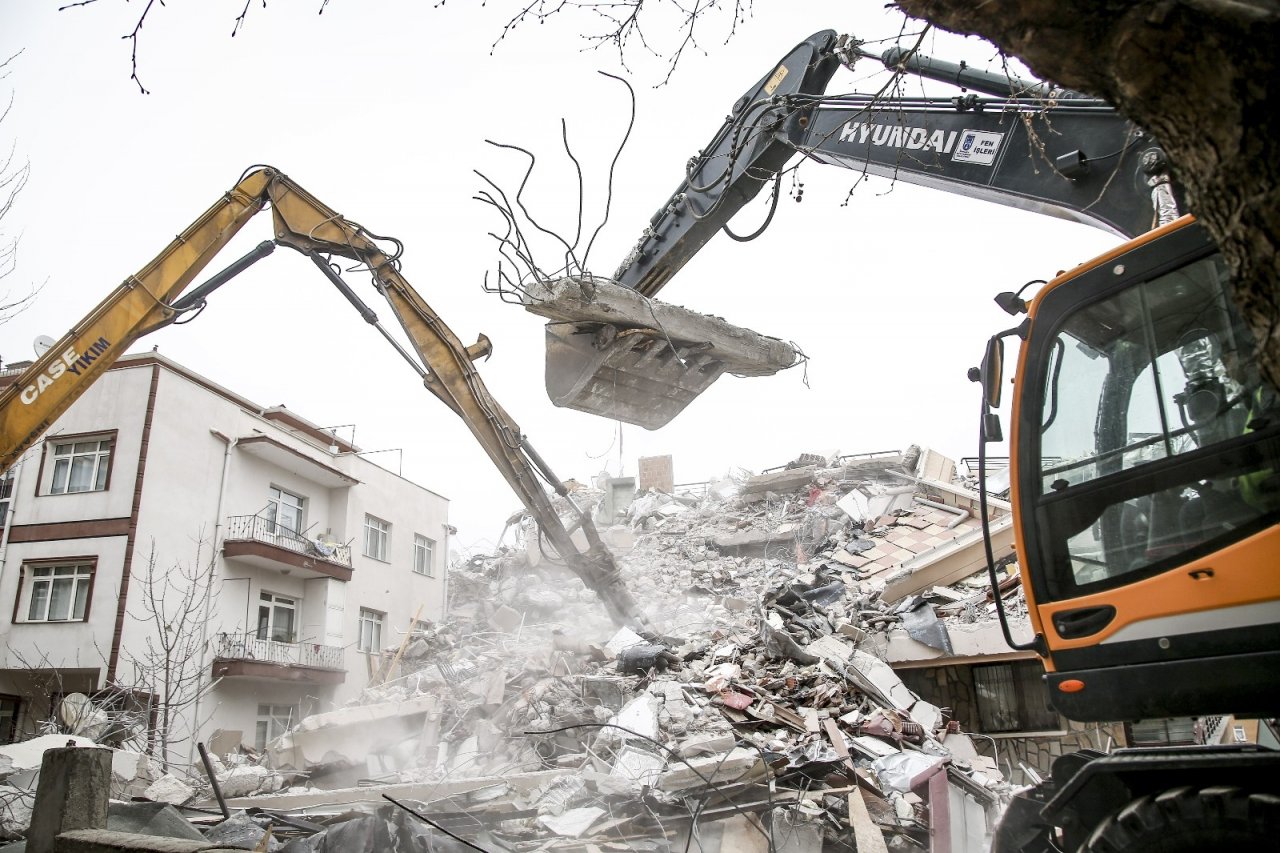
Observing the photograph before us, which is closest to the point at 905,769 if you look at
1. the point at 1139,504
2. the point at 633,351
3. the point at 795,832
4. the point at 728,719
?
the point at 795,832

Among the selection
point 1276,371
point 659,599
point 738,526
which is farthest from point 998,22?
point 738,526

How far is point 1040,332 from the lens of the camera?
10.9 ft

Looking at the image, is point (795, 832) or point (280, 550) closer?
point (795, 832)

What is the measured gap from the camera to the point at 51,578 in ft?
58.4

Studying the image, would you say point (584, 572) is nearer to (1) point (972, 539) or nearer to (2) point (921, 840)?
(2) point (921, 840)

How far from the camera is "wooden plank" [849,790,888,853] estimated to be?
559cm

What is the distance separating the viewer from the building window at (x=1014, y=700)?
9914 millimetres

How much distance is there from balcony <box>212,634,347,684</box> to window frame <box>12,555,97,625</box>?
8.88ft

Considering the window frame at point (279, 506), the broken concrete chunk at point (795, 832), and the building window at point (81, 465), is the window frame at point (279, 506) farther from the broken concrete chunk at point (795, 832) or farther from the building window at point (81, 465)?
the broken concrete chunk at point (795, 832)

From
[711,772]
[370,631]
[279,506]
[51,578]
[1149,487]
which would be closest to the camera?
[1149,487]

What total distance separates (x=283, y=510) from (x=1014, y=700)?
18728 millimetres

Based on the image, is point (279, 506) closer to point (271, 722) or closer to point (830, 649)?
point (271, 722)

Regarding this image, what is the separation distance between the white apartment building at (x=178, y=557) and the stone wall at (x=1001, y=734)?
493 inches

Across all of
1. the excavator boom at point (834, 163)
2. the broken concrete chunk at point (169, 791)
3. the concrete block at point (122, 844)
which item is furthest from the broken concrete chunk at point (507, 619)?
the concrete block at point (122, 844)
